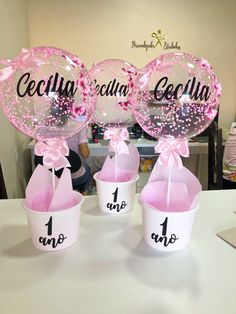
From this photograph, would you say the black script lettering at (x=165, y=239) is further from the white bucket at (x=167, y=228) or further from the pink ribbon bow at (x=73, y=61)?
the pink ribbon bow at (x=73, y=61)

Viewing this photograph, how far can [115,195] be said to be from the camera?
3.25 ft

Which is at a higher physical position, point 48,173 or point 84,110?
point 84,110

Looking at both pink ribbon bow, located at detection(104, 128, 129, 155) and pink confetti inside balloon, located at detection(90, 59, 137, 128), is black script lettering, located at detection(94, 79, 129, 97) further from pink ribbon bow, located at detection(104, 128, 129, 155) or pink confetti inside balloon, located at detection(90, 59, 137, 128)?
pink ribbon bow, located at detection(104, 128, 129, 155)

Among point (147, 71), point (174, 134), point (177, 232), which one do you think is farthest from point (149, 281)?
point (147, 71)

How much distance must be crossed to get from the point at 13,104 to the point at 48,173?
0.78ft

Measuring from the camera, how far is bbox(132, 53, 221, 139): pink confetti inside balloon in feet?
2.43


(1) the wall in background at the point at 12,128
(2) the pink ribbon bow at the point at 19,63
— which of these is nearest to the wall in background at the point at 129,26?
(1) the wall in background at the point at 12,128

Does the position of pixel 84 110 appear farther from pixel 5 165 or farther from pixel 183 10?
pixel 183 10

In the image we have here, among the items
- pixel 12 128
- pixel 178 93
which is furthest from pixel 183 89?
pixel 12 128

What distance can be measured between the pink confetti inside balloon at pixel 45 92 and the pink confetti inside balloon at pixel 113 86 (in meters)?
0.17

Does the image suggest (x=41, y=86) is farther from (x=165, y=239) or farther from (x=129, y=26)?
(x=129, y=26)

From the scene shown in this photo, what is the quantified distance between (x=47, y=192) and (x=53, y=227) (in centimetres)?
13

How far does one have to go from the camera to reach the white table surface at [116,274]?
60 cm

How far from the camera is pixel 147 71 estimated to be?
2.50 feet
